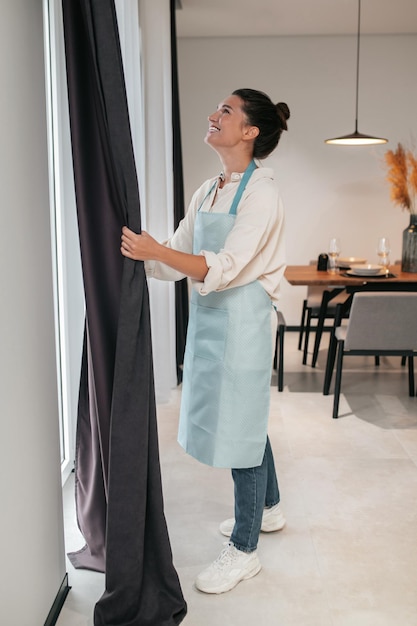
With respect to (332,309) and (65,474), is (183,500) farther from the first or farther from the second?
(332,309)

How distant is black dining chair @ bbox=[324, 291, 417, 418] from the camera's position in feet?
12.0

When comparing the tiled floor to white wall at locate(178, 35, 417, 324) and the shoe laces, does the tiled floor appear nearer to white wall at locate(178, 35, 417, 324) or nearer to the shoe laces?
the shoe laces

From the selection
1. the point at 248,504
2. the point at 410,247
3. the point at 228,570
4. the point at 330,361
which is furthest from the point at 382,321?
the point at 228,570

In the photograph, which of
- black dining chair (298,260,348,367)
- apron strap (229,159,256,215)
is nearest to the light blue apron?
apron strap (229,159,256,215)

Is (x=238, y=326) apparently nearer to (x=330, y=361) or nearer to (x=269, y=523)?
(x=269, y=523)

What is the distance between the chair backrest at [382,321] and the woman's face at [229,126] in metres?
1.71

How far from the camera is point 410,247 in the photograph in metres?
4.62

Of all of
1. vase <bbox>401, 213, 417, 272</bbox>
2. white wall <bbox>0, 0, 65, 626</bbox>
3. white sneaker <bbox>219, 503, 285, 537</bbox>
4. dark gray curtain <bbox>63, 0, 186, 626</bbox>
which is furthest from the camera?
vase <bbox>401, 213, 417, 272</bbox>

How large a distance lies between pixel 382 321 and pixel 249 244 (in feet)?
6.42

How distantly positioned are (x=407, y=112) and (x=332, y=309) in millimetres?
2342

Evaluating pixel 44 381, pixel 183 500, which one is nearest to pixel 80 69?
pixel 44 381

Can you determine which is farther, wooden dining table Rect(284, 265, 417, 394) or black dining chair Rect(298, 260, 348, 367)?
black dining chair Rect(298, 260, 348, 367)

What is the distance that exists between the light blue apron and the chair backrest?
1.63 meters

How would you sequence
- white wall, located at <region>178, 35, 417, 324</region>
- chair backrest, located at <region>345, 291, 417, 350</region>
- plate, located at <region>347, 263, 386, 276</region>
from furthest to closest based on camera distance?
white wall, located at <region>178, 35, 417, 324</region> → plate, located at <region>347, 263, 386, 276</region> → chair backrest, located at <region>345, 291, 417, 350</region>
